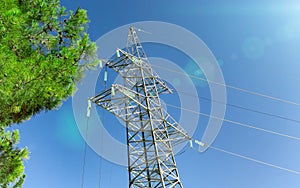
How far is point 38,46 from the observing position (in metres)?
4.48

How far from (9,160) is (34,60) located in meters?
1.67

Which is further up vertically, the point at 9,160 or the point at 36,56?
the point at 36,56

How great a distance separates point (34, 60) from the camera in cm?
384

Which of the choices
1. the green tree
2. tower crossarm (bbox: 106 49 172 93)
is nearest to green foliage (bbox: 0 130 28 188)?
the green tree

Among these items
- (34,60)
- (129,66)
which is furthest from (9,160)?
Result: (129,66)

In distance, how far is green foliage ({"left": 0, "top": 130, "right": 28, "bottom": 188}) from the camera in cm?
400

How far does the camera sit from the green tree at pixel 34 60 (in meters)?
3.60

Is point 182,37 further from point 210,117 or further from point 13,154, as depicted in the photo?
point 13,154

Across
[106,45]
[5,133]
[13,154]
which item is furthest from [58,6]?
[106,45]

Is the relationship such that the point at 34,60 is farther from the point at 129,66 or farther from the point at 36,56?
the point at 129,66

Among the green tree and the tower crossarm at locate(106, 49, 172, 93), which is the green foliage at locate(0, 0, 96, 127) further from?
the tower crossarm at locate(106, 49, 172, 93)

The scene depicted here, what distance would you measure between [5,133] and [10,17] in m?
1.90

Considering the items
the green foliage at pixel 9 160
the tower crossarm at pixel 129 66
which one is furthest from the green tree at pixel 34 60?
the tower crossarm at pixel 129 66

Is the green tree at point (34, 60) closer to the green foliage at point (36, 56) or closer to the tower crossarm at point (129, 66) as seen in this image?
the green foliage at point (36, 56)
